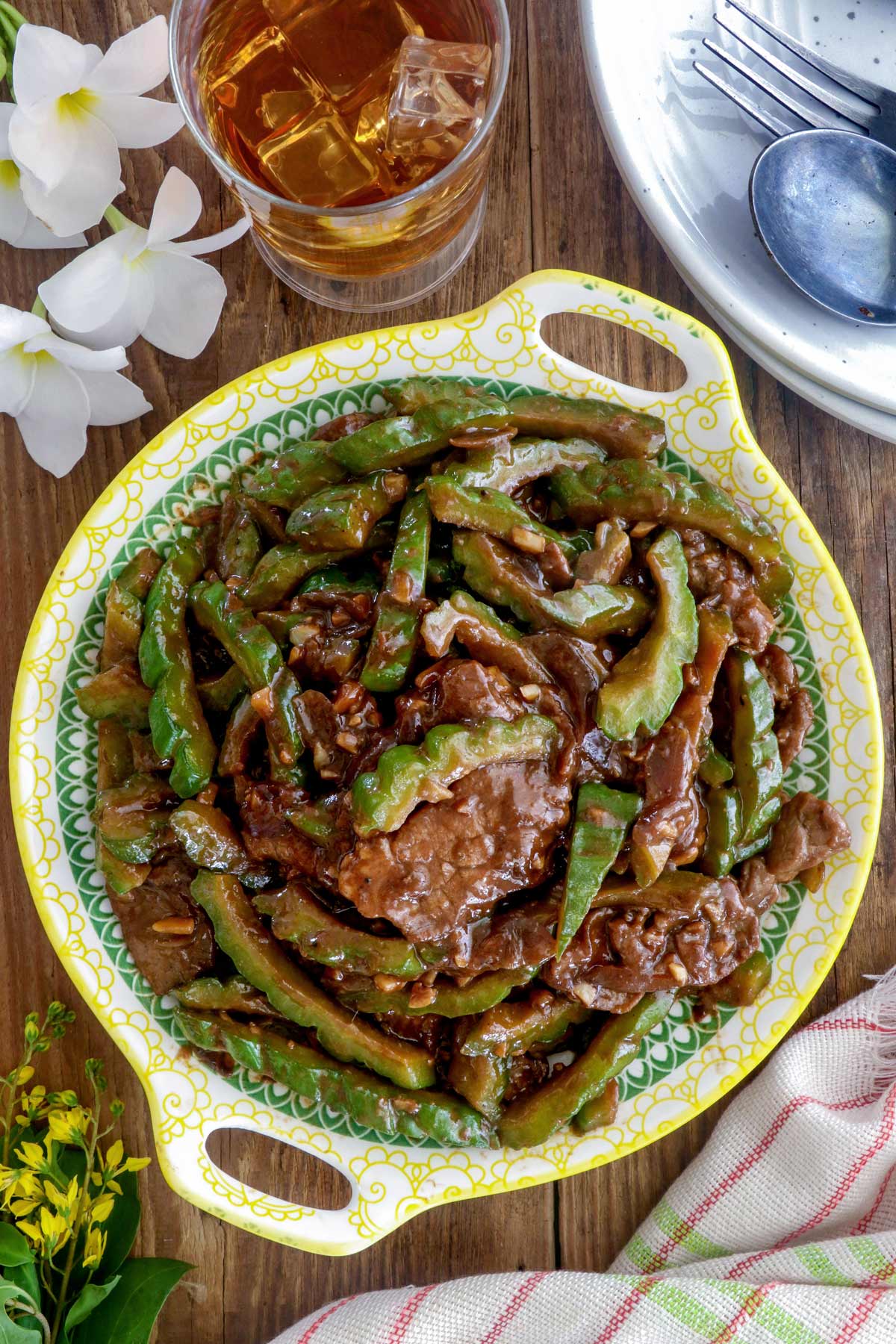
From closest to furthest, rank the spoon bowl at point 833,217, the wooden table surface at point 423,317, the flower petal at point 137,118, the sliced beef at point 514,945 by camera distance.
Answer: the sliced beef at point 514,945 < the flower petal at point 137,118 < the spoon bowl at point 833,217 < the wooden table surface at point 423,317

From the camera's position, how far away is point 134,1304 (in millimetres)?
2957

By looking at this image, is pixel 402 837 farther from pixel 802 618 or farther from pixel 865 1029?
pixel 865 1029

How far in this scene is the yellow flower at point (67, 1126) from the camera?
293 centimetres

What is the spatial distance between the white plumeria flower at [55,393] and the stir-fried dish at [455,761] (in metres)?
0.52

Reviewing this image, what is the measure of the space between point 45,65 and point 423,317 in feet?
3.79

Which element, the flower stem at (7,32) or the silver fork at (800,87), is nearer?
the flower stem at (7,32)

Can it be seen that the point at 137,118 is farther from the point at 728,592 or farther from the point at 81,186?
the point at 728,592

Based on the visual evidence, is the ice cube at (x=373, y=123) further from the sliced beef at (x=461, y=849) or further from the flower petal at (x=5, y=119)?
the sliced beef at (x=461, y=849)

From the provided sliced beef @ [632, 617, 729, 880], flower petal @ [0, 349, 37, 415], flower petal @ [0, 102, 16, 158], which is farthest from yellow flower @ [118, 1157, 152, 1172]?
flower petal @ [0, 102, 16, 158]

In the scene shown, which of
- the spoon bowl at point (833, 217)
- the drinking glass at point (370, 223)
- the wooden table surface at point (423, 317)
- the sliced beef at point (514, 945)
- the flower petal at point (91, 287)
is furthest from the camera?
the wooden table surface at point (423, 317)

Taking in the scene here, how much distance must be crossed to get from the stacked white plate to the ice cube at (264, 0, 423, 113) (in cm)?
55

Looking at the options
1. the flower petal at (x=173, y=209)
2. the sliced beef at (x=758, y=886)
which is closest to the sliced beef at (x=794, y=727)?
the sliced beef at (x=758, y=886)

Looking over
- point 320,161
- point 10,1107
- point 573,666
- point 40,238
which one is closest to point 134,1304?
point 10,1107

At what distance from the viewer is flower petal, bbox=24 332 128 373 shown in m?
2.78
